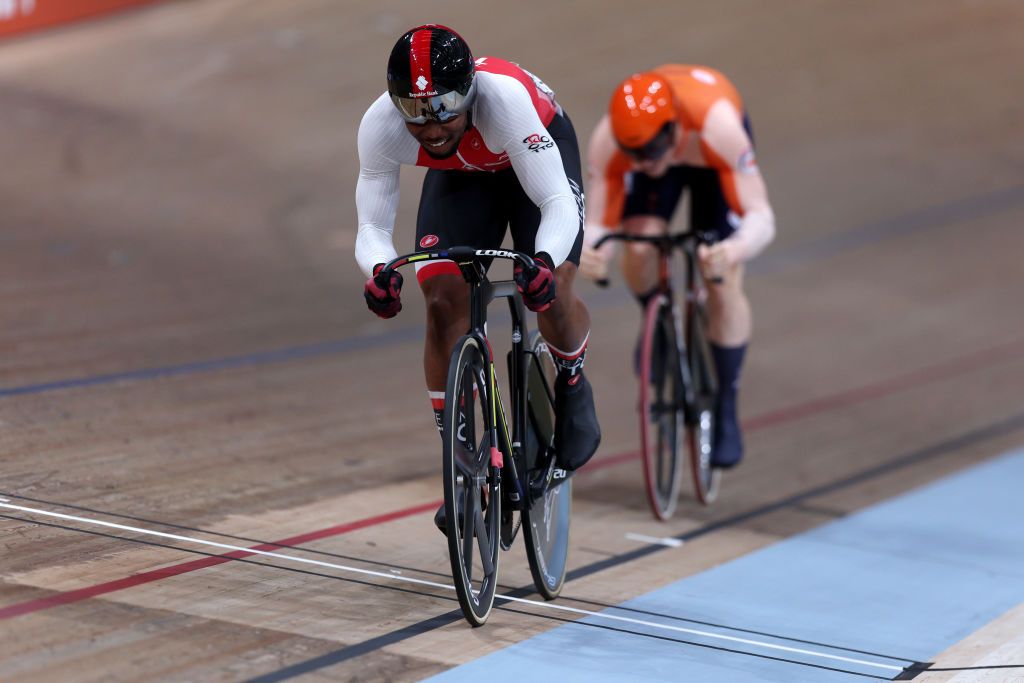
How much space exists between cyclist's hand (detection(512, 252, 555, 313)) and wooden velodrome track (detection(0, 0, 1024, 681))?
2.28 feet

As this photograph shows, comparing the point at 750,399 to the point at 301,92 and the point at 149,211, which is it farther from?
the point at 301,92

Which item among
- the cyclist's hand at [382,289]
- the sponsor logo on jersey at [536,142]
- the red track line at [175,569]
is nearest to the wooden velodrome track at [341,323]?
the red track line at [175,569]

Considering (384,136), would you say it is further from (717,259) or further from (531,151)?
(717,259)

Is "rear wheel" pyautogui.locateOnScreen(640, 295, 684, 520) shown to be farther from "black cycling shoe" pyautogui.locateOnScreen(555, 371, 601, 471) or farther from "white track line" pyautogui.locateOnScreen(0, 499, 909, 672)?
"white track line" pyautogui.locateOnScreen(0, 499, 909, 672)

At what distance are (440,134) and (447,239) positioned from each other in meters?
0.31

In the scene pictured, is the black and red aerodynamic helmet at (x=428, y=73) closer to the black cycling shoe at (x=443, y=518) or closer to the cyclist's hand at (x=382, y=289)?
the cyclist's hand at (x=382, y=289)

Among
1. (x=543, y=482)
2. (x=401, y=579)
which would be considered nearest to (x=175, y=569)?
(x=401, y=579)

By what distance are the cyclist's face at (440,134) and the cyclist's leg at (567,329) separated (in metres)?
0.31

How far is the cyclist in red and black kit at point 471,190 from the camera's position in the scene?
2.45 m

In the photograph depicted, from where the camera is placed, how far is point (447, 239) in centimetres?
277

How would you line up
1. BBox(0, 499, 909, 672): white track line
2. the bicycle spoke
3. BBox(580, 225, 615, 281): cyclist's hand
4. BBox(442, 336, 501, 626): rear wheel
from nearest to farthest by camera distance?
BBox(442, 336, 501, 626): rear wheel, the bicycle spoke, BBox(0, 499, 909, 672): white track line, BBox(580, 225, 615, 281): cyclist's hand

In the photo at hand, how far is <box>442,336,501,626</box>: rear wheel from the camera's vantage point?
7.88 ft

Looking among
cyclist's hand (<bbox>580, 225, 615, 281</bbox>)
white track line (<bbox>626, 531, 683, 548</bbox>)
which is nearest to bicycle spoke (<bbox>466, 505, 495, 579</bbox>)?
white track line (<bbox>626, 531, 683, 548</bbox>)

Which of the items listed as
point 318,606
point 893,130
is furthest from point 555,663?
point 893,130
